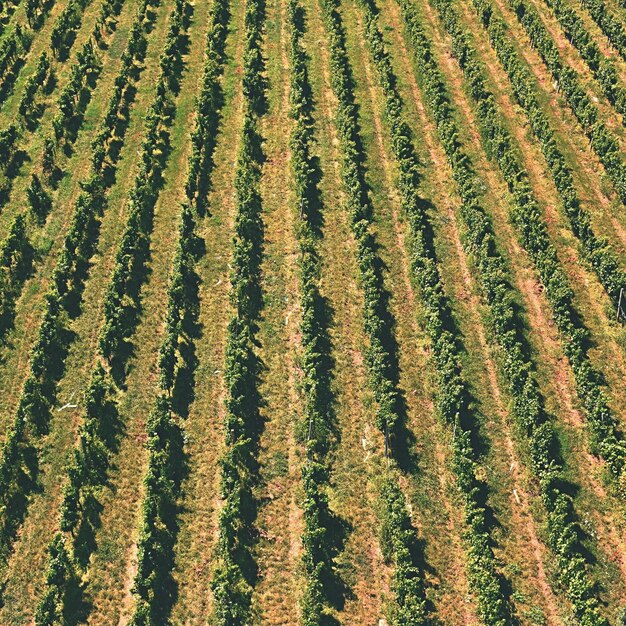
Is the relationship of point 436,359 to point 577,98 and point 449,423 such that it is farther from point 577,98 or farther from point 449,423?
point 577,98

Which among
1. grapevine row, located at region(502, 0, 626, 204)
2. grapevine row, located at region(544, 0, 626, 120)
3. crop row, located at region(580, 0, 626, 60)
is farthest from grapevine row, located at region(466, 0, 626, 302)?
crop row, located at region(580, 0, 626, 60)

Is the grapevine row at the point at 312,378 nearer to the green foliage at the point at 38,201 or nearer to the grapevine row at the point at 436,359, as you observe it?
the grapevine row at the point at 436,359

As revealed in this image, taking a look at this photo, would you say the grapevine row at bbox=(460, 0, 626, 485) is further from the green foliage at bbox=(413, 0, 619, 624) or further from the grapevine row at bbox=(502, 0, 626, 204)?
the grapevine row at bbox=(502, 0, 626, 204)

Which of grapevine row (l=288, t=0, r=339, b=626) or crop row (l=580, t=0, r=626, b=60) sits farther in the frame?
crop row (l=580, t=0, r=626, b=60)

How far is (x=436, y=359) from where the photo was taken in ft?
173

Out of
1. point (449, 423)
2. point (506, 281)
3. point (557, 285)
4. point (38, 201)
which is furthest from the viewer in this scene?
point (38, 201)

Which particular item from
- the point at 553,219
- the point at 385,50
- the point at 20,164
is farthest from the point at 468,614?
the point at 385,50

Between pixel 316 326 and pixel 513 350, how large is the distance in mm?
13269

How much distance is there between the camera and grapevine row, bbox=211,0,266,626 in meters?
42.3

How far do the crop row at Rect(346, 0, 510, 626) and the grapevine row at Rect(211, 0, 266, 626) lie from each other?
8.26m

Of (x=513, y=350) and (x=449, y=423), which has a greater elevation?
(x=513, y=350)

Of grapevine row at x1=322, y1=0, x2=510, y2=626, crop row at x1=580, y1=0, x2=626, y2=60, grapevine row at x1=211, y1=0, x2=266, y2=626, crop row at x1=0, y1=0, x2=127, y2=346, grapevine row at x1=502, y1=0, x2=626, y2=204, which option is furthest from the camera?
crop row at x1=580, y1=0, x2=626, y2=60

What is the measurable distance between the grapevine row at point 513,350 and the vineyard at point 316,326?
23cm

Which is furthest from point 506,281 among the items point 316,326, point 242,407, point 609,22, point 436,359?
point 609,22
